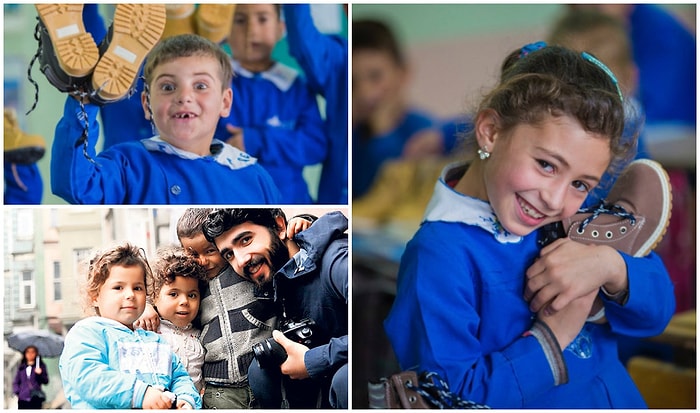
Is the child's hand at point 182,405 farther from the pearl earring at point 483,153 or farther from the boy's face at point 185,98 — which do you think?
the pearl earring at point 483,153

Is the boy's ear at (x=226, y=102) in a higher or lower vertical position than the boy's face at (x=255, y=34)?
lower

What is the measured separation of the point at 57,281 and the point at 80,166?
0.27m

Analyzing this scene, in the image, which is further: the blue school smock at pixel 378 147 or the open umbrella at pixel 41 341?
the blue school smock at pixel 378 147

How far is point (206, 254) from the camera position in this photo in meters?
1.83

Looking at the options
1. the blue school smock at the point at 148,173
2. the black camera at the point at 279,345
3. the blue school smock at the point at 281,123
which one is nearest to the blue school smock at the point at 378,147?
the blue school smock at the point at 281,123

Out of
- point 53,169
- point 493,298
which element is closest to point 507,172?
point 493,298

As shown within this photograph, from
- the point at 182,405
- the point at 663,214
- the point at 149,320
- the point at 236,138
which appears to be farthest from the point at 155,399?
the point at 663,214

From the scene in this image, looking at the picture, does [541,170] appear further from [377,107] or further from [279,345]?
[279,345]

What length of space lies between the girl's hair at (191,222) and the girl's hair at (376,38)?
522 millimetres

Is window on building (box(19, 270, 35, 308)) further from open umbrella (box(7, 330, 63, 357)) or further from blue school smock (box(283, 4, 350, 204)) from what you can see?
blue school smock (box(283, 4, 350, 204))

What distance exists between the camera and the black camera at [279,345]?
5.99 feet

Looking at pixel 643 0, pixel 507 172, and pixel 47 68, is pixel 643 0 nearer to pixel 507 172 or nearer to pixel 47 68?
pixel 507 172

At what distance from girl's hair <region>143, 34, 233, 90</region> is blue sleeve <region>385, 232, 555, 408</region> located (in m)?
0.67

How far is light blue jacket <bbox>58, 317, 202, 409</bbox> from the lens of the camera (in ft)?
5.88
